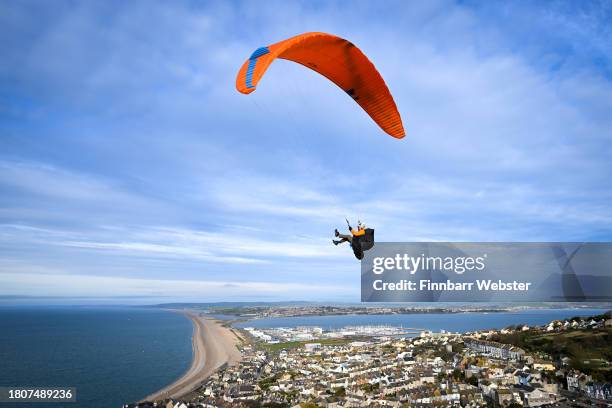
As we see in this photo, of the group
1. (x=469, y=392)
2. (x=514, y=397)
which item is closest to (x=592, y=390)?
(x=514, y=397)

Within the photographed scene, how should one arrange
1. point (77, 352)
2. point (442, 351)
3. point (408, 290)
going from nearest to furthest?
point (408, 290)
point (442, 351)
point (77, 352)

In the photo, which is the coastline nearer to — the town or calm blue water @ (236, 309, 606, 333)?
the town

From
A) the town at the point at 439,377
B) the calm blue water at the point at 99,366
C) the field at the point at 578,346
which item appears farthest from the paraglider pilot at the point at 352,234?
the calm blue water at the point at 99,366

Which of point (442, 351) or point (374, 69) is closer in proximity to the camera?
point (374, 69)

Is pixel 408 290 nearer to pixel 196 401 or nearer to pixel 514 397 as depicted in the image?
pixel 514 397

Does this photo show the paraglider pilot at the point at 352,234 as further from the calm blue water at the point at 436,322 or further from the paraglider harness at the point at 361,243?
the calm blue water at the point at 436,322

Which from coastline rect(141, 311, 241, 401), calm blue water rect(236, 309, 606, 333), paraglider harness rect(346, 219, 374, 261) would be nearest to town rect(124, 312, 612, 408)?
coastline rect(141, 311, 241, 401)
